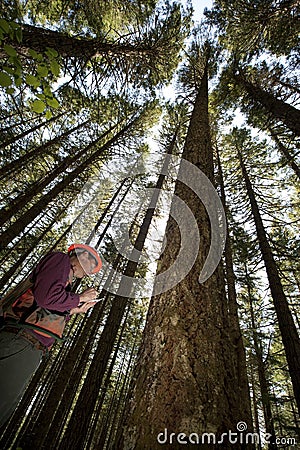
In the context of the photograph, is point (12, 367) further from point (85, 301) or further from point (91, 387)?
point (91, 387)

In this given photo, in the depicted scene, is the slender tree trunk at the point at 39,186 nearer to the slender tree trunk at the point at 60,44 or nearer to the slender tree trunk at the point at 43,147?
the slender tree trunk at the point at 43,147

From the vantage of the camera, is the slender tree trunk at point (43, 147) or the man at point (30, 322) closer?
the man at point (30, 322)

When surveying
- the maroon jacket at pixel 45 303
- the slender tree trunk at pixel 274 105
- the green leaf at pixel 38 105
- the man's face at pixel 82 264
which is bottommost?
the maroon jacket at pixel 45 303

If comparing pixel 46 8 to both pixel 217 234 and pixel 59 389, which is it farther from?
pixel 59 389

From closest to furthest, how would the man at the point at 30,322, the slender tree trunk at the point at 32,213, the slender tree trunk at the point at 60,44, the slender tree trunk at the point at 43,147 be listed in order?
1. the man at the point at 30,322
2. the slender tree trunk at the point at 60,44
3. the slender tree trunk at the point at 32,213
4. the slender tree trunk at the point at 43,147

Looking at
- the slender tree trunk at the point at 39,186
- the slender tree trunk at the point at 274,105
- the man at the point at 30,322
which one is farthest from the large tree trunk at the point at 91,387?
the slender tree trunk at the point at 274,105

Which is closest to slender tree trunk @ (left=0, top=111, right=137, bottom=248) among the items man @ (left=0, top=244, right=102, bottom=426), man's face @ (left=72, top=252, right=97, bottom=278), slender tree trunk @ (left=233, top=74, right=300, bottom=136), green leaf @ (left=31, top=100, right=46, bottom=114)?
man's face @ (left=72, top=252, right=97, bottom=278)

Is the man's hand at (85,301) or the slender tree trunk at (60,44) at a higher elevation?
the slender tree trunk at (60,44)

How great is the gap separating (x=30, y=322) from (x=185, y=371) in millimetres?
1348

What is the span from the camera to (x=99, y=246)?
14750 millimetres

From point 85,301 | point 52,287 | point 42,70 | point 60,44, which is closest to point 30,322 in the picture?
point 52,287

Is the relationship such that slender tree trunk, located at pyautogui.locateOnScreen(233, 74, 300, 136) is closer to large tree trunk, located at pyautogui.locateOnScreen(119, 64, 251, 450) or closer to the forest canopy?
the forest canopy

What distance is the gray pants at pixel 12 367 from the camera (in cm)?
186

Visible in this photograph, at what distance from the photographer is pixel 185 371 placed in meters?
1.50
